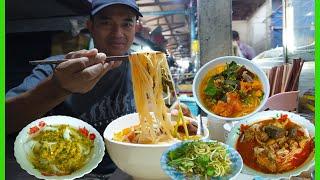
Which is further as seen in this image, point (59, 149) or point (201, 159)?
point (59, 149)

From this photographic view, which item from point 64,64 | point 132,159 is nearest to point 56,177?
point 132,159

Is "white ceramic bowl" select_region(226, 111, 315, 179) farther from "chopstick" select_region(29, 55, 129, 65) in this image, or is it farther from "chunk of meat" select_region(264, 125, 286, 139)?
"chopstick" select_region(29, 55, 129, 65)

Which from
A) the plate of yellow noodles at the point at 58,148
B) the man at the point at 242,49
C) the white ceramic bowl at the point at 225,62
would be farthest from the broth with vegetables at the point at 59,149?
the man at the point at 242,49

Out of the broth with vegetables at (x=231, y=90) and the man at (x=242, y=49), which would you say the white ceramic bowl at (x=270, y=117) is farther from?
the man at (x=242, y=49)

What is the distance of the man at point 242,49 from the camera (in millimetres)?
1843

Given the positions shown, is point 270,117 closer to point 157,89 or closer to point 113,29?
point 157,89

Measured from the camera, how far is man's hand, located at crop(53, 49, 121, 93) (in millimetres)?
1665

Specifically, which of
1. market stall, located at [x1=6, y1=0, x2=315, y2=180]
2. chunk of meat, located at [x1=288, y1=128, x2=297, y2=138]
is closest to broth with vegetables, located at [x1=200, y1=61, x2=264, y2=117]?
market stall, located at [x1=6, y1=0, x2=315, y2=180]

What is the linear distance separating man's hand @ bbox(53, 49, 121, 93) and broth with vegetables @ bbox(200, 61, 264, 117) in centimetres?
58

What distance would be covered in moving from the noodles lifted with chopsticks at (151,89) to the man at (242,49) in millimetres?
424

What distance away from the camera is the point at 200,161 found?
1414mm

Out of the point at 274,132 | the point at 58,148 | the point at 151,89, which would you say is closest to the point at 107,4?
the point at 151,89

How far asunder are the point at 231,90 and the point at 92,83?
0.78 m

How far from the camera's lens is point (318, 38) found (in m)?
1.60
